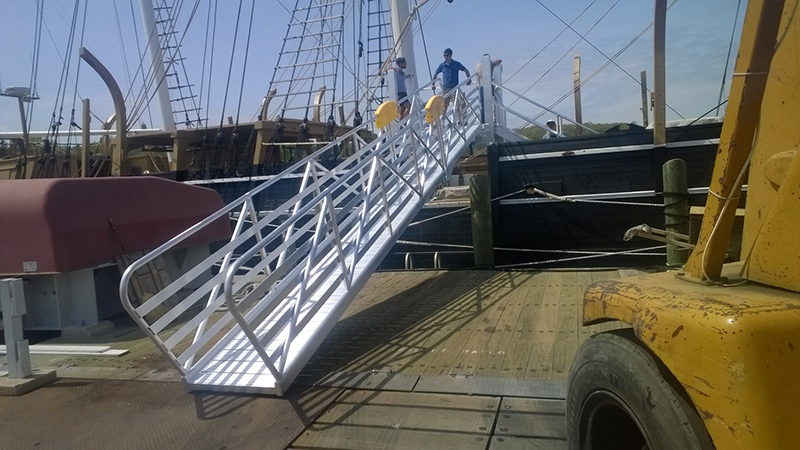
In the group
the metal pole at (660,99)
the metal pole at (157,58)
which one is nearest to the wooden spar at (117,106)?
the metal pole at (157,58)

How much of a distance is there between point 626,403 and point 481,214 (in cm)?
608

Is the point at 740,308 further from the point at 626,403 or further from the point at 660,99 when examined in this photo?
the point at 660,99

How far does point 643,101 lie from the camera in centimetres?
1101

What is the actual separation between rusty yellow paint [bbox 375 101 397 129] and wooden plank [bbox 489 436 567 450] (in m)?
4.98

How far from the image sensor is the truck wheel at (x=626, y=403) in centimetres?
157

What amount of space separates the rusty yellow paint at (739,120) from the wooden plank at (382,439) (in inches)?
62.7

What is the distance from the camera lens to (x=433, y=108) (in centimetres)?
730

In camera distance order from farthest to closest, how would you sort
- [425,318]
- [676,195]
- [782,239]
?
[676,195] < [425,318] < [782,239]

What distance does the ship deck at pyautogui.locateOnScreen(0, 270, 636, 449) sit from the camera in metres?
3.11

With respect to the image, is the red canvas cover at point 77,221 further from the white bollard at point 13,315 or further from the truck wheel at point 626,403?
the truck wheel at point 626,403

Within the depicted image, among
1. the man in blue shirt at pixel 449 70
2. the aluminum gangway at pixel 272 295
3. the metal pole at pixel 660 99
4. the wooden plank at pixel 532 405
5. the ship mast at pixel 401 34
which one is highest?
the ship mast at pixel 401 34

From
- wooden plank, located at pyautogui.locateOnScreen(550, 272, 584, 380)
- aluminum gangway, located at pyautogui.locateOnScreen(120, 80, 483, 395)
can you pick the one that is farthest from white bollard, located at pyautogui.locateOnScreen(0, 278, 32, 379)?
wooden plank, located at pyautogui.locateOnScreen(550, 272, 584, 380)

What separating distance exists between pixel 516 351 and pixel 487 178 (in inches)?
158

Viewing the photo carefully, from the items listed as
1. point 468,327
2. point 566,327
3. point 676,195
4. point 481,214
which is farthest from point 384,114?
point 566,327
